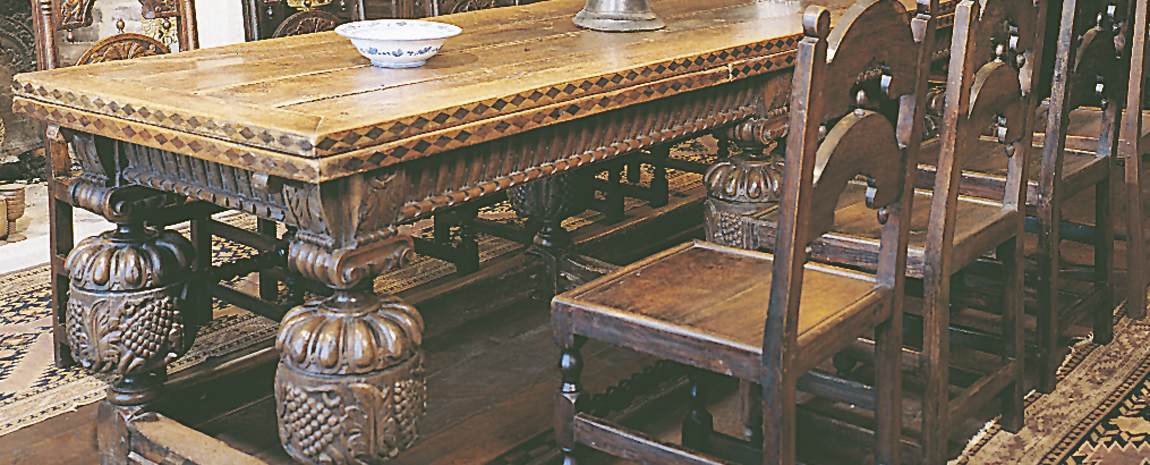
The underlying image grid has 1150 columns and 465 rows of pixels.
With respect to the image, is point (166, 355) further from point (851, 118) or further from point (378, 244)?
point (851, 118)

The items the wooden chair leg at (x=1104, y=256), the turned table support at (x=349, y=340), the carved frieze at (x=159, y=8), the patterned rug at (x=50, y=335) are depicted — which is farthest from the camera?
the wooden chair leg at (x=1104, y=256)

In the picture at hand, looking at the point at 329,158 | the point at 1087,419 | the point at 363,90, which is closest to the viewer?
the point at 329,158

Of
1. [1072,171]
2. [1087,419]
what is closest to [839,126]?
[1087,419]

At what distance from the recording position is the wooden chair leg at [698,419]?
2555 mm

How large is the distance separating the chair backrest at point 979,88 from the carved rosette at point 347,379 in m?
1.00

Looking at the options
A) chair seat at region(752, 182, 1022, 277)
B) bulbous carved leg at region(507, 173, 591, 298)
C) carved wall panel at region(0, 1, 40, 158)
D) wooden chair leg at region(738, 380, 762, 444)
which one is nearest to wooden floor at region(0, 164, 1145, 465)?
bulbous carved leg at region(507, 173, 591, 298)

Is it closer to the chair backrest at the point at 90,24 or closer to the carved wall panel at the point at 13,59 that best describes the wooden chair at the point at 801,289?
the chair backrest at the point at 90,24

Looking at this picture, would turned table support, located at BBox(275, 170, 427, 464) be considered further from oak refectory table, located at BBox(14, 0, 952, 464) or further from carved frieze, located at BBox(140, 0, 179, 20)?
carved frieze, located at BBox(140, 0, 179, 20)

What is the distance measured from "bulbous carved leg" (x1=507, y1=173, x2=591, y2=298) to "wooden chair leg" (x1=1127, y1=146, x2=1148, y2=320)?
146 centimetres

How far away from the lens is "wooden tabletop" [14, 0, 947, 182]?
1.88m

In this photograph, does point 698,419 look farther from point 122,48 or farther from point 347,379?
point 122,48

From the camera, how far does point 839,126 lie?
192cm

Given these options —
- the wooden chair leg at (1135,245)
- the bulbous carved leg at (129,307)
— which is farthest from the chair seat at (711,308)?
the wooden chair leg at (1135,245)

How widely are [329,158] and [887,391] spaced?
1068 mm
